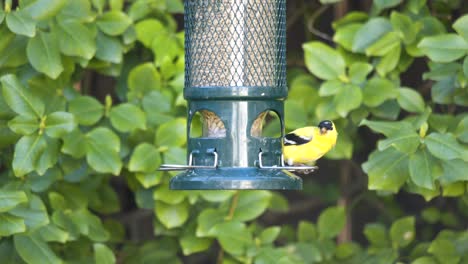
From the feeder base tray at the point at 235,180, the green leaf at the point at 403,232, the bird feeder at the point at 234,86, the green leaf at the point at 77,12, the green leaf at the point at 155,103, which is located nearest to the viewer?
the feeder base tray at the point at 235,180

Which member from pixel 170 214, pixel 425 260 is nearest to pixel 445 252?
pixel 425 260

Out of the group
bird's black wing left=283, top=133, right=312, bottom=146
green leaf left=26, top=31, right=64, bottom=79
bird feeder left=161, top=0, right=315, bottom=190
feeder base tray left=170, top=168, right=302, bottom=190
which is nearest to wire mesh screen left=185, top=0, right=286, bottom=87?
bird feeder left=161, top=0, right=315, bottom=190

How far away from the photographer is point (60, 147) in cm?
393

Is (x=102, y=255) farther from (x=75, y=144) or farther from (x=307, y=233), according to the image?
(x=307, y=233)

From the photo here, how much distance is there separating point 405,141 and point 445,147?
15 cm

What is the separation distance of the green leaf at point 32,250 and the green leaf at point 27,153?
283 millimetres

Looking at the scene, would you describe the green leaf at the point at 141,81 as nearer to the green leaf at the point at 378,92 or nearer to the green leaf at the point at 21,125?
the green leaf at the point at 21,125

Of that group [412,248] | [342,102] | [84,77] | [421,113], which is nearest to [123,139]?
[84,77]

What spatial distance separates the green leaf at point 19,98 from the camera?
370 cm

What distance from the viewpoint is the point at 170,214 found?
4.26m

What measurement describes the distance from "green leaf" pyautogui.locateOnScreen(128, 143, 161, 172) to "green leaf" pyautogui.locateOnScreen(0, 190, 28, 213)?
1.87ft

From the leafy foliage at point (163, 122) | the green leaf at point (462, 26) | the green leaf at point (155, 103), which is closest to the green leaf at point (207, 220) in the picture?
the leafy foliage at point (163, 122)

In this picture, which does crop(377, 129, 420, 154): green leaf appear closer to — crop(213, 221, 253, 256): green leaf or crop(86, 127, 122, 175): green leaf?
crop(213, 221, 253, 256): green leaf

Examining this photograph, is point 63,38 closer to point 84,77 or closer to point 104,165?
point 104,165
